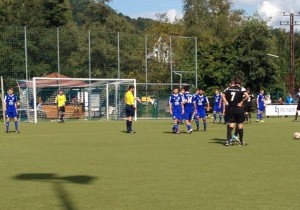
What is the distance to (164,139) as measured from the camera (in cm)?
2264

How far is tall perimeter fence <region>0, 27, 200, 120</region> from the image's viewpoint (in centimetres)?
4681

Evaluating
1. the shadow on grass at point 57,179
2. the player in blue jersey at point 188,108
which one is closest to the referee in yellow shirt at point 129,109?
the player in blue jersey at point 188,108

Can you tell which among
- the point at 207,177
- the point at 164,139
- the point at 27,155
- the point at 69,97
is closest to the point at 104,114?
the point at 69,97

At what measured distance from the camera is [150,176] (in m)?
12.0

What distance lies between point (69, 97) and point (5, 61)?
231 inches

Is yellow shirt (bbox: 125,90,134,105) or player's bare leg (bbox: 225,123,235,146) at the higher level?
yellow shirt (bbox: 125,90,134,105)

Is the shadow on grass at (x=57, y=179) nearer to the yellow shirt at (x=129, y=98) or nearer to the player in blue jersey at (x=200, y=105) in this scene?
the yellow shirt at (x=129, y=98)

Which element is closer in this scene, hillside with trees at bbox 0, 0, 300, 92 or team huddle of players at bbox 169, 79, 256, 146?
team huddle of players at bbox 169, 79, 256, 146

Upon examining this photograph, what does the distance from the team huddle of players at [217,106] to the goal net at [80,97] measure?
10.3 m

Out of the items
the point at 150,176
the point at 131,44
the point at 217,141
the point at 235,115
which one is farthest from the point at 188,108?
Answer: the point at 131,44

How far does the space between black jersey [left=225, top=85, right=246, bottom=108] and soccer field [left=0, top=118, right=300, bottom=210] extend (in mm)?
1386

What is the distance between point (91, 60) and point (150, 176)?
1544 inches

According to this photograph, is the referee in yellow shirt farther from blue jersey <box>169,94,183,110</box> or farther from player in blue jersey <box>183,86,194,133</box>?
player in blue jersey <box>183,86,194,133</box>

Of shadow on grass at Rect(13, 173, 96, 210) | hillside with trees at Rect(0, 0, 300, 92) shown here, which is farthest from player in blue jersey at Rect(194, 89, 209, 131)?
hillside with trees at Rect(0, 0, 300, 92)
